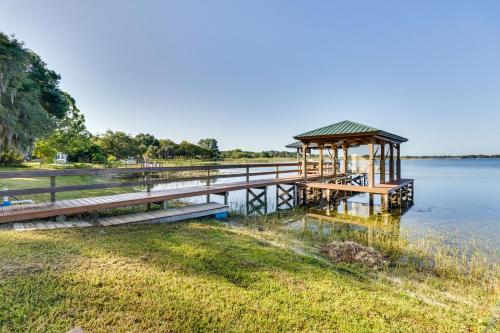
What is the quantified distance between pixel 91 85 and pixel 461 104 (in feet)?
125

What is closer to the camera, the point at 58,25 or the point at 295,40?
the point at 58,25

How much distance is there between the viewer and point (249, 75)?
22000 mm

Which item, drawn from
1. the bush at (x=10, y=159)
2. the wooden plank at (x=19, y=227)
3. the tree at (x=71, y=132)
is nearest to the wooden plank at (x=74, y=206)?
the wooden plank at (x=19, y=227)

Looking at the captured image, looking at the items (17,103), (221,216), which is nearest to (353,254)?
(221,216)

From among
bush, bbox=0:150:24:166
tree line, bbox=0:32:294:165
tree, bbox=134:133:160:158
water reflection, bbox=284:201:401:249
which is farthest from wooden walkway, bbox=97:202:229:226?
tree, bbox=134:133:160:158

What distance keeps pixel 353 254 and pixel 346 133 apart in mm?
8342

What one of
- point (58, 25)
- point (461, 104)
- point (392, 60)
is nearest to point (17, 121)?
point (58, 25)

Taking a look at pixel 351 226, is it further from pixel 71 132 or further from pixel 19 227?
pixel 71 132

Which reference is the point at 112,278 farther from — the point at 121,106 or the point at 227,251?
the point at 121,106

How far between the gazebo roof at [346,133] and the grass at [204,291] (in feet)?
27.9

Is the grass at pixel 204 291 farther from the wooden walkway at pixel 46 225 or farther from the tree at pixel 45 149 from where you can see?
the tree at pixel 45 149

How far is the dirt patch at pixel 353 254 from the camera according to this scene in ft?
17.5

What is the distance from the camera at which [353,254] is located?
18.5ft

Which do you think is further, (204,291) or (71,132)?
(71,132)
